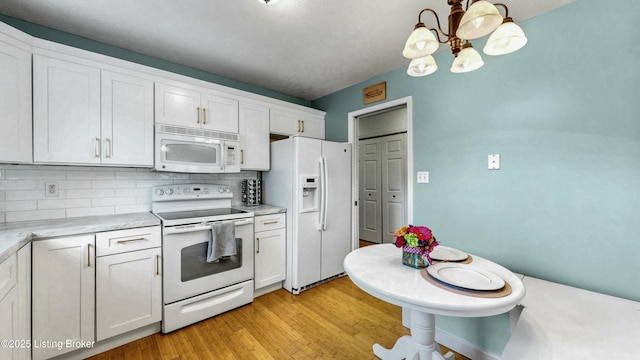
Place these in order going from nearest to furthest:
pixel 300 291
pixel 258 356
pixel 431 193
Answer: pixel 258 356
pixel 431 193
pixel 300 291

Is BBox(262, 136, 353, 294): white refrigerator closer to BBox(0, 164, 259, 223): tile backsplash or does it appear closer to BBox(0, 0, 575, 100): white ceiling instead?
BBox(0, 0, 575, 100): white ceiling

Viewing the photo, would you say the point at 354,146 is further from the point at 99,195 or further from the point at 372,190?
the point at 99,195

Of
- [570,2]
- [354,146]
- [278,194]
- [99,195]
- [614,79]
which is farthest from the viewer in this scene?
[354,146]

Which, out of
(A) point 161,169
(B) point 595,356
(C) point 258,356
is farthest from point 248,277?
(B) point 595,356

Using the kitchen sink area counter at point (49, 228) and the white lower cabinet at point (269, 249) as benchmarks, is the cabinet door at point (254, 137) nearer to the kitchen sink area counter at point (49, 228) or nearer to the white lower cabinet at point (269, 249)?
the white lower cabinet at point (269, 249)

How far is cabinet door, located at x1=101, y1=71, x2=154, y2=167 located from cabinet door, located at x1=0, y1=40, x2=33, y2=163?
0.40 m

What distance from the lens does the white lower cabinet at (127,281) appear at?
176 centimetres

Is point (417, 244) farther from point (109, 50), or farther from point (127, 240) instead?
point (109, 50)

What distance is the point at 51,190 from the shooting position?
2.00 meters

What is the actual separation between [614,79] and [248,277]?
10.6 feet

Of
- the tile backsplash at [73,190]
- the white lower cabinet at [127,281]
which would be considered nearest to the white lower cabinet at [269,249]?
the white lower cabinet at [127,281]

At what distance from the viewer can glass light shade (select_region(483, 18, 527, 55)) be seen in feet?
3.40

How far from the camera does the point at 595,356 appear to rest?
983 mm

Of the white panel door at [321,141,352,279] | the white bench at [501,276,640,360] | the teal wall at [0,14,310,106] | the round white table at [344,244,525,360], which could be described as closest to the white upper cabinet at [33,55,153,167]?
the teal wall at [0,14,310,106]
